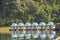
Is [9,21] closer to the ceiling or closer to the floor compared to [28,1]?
closer to the floor

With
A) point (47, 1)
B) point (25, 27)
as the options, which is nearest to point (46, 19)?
point (47, 1)

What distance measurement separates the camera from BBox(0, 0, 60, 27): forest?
1918 cm

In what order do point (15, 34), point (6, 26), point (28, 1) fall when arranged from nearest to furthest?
point (15, 34) → point (6, 26) → point (28, 1)

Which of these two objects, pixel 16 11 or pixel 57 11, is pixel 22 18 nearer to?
pixel 16 11

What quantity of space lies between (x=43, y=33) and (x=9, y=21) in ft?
15.7

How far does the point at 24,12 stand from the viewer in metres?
19.4

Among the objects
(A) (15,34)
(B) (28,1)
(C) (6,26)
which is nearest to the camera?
(A) (15,34)


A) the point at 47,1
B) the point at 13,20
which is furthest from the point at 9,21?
the point at 47,1

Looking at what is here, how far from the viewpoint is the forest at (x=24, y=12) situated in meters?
19.2

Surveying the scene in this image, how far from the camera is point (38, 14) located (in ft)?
64.3

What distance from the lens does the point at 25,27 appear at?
15.2 m

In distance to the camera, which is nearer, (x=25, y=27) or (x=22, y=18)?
(x=25, y=27)

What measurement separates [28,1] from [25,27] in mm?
4962

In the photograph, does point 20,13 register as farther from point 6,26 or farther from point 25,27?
point 25,27
